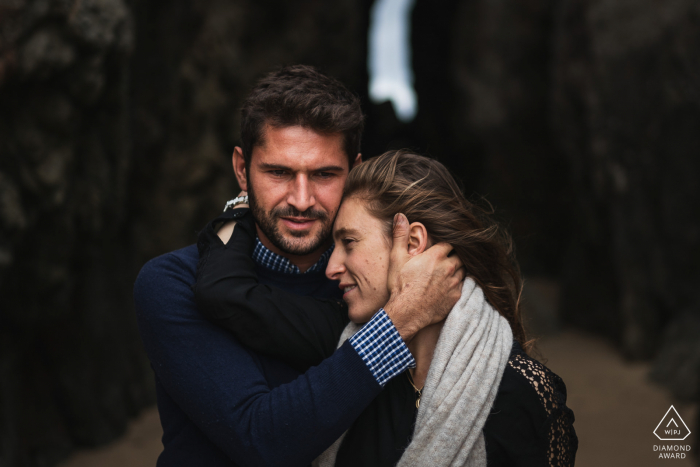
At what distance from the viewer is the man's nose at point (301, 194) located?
2008mm

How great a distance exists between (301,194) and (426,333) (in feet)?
2.03

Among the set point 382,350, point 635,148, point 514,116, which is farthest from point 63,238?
point 514,116

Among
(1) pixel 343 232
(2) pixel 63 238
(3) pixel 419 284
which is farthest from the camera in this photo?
(2) pixel 63 238

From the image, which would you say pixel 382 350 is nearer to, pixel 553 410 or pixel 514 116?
pixel 553 410

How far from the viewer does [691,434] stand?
5.61 m

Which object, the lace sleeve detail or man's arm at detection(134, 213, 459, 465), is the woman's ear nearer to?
man's arm at detection(134, 213, 459, 465)

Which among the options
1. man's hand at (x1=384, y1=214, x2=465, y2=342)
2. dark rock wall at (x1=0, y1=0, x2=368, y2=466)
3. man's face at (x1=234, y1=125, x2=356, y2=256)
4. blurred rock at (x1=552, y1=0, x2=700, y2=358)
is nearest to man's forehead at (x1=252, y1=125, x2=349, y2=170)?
man's face at (x1=234, y1=125, x2=356, y2=256)

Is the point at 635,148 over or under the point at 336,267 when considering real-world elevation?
under

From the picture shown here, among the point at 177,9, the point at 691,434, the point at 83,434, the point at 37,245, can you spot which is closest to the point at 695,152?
the point at 691,434

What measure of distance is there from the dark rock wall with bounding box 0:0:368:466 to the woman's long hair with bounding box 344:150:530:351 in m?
1.32

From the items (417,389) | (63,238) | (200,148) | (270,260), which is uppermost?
(270,260)

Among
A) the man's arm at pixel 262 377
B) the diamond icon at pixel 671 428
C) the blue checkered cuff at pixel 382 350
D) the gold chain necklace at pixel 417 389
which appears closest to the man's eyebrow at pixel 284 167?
the man's arm at pixel 262 377

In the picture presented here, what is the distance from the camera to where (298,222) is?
207 centimetres

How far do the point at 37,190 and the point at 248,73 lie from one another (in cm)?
478
